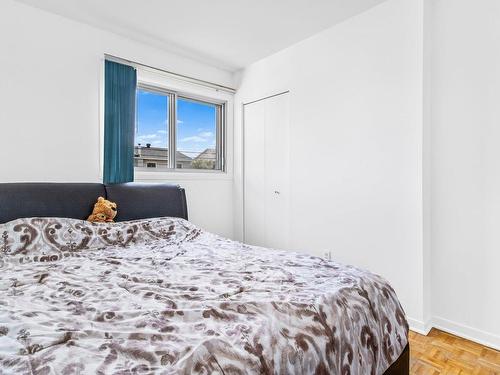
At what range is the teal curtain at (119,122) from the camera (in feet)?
9.03

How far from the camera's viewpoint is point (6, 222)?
6.81 ft

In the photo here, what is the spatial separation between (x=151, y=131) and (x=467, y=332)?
3.37 metres

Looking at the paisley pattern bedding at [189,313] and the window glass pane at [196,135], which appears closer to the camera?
the paisley pattern bedding at [189,313]

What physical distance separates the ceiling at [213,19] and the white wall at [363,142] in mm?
178

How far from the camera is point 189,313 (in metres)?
1.02

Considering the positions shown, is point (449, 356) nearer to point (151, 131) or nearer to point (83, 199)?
point (83, 199)

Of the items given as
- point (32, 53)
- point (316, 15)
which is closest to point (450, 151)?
point (316, 15)

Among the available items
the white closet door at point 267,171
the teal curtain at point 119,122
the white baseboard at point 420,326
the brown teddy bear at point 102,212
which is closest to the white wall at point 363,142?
the white baseboard at point 420,326

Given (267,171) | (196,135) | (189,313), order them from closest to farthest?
1. (189,313)
2. (267,171)
3. (196,135)

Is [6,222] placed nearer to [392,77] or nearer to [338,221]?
[338,221]

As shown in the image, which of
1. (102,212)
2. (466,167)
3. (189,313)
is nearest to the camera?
(189,313)

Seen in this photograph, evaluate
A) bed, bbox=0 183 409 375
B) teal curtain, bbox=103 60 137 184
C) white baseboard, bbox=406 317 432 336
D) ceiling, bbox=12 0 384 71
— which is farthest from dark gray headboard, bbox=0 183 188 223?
white baseboard, bbox=406 317 432 336

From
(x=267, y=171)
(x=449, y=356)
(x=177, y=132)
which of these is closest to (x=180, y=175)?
(x=177, y=132)

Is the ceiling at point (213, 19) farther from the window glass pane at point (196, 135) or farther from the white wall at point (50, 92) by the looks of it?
the window glass pane at point (196, 135)
